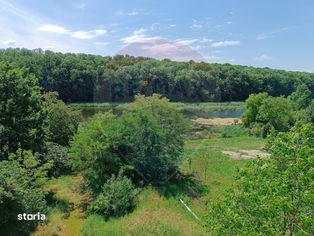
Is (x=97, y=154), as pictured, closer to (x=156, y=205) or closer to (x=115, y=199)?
(x=115, y=199)

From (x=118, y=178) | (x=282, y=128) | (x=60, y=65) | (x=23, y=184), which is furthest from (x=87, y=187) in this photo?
(x=60, y=65)

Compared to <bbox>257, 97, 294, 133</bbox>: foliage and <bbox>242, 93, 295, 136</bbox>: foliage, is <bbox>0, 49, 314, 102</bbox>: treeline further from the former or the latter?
<bbox>257, 97, 294, 133</bbox>: foliage

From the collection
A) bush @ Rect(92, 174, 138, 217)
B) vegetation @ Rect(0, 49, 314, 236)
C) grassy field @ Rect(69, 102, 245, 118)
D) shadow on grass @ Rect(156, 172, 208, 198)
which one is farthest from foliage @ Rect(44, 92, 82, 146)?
grassy field @ Rect(69, 102, 245, 118)

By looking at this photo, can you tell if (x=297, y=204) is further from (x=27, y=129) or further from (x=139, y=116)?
(x=27, y=129)

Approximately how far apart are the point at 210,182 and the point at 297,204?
17194 mm

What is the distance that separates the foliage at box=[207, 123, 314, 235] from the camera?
30.9 ft

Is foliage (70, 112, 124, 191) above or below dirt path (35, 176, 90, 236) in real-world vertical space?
above

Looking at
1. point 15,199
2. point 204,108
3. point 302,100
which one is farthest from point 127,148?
point 302,100

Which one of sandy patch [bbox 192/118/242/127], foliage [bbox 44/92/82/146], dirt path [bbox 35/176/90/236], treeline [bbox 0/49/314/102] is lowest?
dirt path [bbox 35/176/90/236]

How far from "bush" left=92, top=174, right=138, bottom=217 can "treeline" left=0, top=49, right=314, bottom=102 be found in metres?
34.2

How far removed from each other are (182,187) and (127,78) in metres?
48.1

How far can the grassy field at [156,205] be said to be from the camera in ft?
59.8

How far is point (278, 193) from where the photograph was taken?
9.40m

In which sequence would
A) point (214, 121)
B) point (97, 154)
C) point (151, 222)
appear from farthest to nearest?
point (214, 121) → point (97, 154) → point (151, 222)
